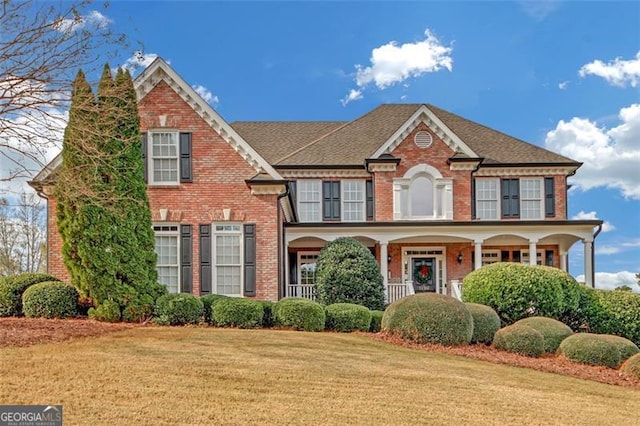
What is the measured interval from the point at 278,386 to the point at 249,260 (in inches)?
370

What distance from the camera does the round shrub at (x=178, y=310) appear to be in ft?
46.8

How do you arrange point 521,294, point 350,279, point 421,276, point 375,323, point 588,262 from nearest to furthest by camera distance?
point 375,323 → point 521,294 → point 350,279 → point 588,262 → point 421,276

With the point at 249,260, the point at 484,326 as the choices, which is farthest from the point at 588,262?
the point at 249,260

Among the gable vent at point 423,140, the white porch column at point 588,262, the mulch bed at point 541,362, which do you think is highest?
the gable vent at point 423,140

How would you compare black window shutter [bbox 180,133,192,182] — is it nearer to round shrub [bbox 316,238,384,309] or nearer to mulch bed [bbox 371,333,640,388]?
round shrub [bbox 316,238,384,309]

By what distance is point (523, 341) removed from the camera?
44.5ft

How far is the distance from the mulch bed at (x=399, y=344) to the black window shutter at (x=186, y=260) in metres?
3.93

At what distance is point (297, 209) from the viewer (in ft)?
79.0

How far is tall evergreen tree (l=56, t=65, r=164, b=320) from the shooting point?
14281 mm

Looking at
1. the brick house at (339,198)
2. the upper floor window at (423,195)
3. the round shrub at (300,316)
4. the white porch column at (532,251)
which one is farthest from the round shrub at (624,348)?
the upper floor window at (423,195)

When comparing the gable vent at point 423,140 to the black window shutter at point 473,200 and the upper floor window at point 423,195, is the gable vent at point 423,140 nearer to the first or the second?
the upper floor window at point 423,195

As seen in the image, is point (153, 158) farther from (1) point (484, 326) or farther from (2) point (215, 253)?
(1) point (484, 326)

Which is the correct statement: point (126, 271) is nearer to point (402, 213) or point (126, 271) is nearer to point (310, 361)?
point (310, 361)

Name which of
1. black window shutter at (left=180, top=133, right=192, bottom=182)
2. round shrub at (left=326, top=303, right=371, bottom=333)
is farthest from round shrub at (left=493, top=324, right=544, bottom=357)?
black window shutter at (left=180, top=133, right=192, bottom=182)
